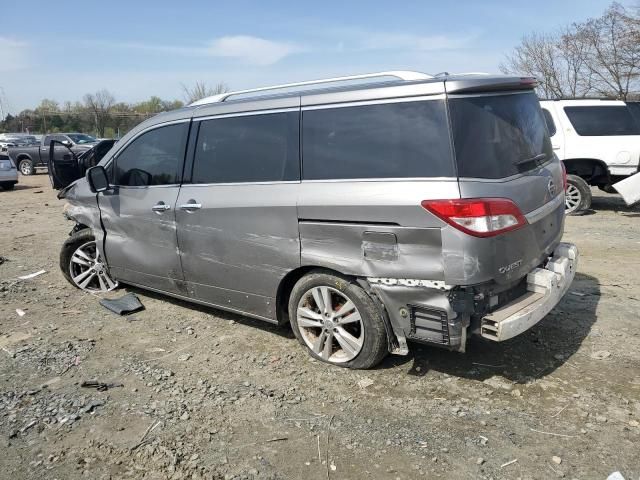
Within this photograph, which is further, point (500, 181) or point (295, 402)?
point (295, 402)

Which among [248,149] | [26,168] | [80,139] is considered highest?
[80,139]

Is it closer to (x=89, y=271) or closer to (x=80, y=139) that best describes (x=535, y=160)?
(x=89, y=271)

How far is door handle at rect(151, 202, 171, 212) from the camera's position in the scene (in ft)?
14.4

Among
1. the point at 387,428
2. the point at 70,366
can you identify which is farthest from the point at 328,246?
the point at 70,366

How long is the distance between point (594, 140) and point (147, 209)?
8149 millimetres

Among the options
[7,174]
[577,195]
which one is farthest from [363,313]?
[7,174]

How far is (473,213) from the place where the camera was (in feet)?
9.66

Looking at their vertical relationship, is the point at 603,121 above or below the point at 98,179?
above

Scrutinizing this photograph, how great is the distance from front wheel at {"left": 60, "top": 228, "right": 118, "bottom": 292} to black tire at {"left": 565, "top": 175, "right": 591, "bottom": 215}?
786cm

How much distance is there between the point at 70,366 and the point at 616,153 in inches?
364

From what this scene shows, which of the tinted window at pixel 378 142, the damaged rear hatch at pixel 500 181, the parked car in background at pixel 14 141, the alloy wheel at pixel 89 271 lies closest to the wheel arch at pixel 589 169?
the damaged rear hatch at pixel 500 181

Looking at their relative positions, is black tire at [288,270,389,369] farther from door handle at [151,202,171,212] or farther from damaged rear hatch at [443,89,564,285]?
door handle at [151,202,171,212]


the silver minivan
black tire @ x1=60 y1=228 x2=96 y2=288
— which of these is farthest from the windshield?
the silver minivan

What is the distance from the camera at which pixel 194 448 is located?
9.46 ft
